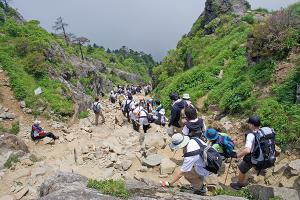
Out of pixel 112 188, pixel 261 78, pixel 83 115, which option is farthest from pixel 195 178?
pixel 83 115

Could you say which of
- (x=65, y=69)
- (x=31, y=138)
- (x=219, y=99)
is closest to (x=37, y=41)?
(x=65, y=69)

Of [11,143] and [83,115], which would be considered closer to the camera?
[11,143]

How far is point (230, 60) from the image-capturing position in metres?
23.8

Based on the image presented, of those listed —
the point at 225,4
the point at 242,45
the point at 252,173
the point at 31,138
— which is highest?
the point at 225,4

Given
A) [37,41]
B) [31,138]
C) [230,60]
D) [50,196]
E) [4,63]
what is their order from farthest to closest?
1. [37,41]
2. [4,63]
3. [230,60]
4. [31,138]
5. [50,196]

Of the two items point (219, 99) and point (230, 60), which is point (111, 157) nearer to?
point (219, 99)

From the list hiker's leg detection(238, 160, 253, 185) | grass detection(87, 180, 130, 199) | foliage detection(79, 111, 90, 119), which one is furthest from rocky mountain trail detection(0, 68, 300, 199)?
foliage detection(79, 111, 90, 119)

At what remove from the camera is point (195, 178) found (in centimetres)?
806

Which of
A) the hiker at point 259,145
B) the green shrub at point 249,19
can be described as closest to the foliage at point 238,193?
the hiker at point 259,145

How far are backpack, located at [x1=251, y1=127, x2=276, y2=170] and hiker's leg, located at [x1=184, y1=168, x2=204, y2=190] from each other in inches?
65.0

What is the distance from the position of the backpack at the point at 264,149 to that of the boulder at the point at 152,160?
419cm

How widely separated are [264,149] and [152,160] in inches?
189

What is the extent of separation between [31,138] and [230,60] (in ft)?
45.8

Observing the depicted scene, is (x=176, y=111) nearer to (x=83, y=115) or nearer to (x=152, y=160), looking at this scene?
(x=152, y=160)
